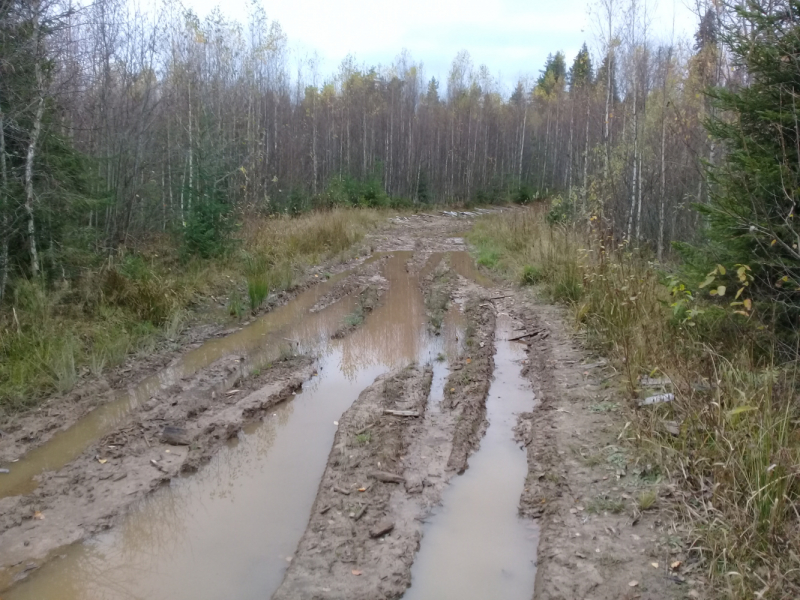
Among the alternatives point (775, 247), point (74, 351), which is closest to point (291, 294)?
point (74, 351)

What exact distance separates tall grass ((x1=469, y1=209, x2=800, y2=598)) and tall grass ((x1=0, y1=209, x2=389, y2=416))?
18.2 ft

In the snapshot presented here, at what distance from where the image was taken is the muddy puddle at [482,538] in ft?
11.0

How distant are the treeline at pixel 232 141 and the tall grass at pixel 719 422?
2.28m

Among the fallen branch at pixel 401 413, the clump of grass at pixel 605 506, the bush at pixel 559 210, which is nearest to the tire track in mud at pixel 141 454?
the fallen branch at pixel 401 413

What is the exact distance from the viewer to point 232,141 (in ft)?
39.6

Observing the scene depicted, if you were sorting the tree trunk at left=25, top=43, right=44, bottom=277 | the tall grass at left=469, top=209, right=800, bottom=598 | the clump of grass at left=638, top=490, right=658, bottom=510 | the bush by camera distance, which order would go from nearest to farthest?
the tall grass at left=469, top=209, right=800, bottom=598, the clump of grass at left=638, top=490, right=658, bottom=510, the tree trunk at left=25, top=43, right=44, bottom=277, the bush

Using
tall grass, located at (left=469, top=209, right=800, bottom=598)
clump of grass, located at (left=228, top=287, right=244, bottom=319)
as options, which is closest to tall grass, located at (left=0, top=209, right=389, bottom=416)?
clump of grass, located at (left=228, top=287, right=244, bottom=319)

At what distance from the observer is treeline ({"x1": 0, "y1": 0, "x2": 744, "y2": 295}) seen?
710 cm

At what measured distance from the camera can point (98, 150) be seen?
10.8 metres

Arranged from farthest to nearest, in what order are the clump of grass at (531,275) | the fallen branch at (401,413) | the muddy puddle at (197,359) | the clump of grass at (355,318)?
the clump of grass at (531,275)
the clump of grass at (355,318)
the fallen branch at (401,413)
the muddy puddle at (197,359)

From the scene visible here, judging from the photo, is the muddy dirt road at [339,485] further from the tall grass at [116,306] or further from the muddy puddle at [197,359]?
the tall grass at [116,306]

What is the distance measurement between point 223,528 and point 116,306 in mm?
4761

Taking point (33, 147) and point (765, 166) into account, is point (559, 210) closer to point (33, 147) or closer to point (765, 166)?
point (765, 166)

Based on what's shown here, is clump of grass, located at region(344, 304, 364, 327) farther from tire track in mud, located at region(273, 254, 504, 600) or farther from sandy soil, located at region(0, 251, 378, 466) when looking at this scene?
tire track in mud, located at region(273, 254, 504, 600)
